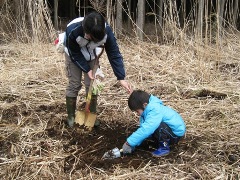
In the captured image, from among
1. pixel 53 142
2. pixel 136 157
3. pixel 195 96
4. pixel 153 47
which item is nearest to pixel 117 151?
pixel 136 157

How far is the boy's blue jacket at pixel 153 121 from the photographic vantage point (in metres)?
2.49

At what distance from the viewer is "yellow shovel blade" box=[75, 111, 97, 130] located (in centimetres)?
308

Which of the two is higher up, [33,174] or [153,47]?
[153,47]

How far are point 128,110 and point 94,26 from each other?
1.35m

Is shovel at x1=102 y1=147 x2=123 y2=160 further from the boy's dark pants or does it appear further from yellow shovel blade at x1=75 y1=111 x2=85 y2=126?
yellow shovel blade at x1=75 y1=111 x2=85 y2=126

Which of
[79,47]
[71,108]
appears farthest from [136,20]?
[79,47]

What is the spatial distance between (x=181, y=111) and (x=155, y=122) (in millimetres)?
1095

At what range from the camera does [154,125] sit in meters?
2.50

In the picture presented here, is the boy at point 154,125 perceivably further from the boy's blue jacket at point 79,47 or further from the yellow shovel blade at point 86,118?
the yellow shovel blade at point 86,118

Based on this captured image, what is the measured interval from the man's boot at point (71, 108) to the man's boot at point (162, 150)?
35.0 inches

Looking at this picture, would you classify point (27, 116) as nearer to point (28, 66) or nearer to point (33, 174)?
point (33, 174)

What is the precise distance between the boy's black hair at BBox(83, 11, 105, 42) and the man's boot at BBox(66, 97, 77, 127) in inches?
32.3

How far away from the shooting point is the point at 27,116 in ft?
11.1

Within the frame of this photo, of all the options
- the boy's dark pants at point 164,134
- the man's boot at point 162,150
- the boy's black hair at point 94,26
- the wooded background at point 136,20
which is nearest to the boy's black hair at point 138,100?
the boy's dark pants at point 164,134
